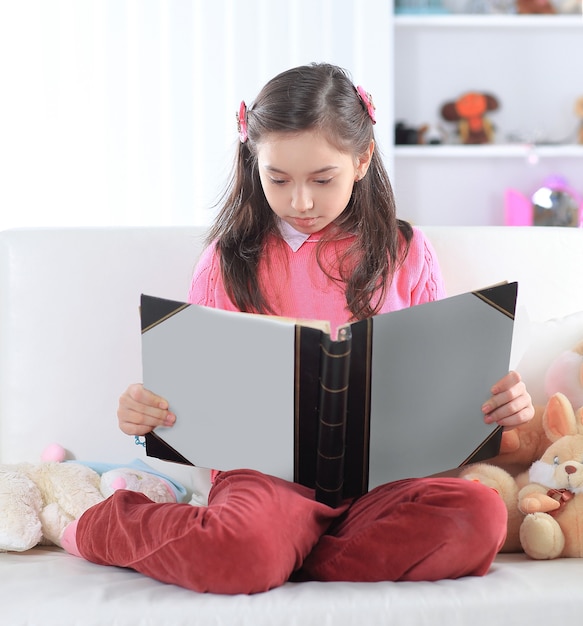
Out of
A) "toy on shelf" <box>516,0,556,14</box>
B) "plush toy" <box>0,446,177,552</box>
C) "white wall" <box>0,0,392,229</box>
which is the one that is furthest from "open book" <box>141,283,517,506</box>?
"toy on shelf" <box>516,0,556,14</box>

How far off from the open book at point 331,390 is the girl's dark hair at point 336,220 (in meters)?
0.30

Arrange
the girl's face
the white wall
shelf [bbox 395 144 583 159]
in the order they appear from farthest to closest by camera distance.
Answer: shelf [bbox 395 144 583 159]
the white wall
the girl's face

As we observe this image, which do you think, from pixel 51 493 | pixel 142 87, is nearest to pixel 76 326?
pixel 51 493

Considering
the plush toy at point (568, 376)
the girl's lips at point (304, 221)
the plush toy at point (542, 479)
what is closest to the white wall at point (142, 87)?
the girl's lips at point (304, 221)

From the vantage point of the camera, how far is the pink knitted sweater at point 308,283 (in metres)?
1.43

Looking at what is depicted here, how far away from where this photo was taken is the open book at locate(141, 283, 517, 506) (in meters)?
1.09

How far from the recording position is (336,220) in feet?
4.85

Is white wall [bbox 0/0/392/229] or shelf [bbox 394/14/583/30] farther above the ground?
shelf [bbox 394/14/583/30]

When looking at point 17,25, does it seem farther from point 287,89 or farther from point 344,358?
point 344,358

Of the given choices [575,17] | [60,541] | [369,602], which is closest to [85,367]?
[60,541]

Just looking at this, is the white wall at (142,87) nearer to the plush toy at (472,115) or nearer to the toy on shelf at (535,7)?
the plush toy at (472,115)

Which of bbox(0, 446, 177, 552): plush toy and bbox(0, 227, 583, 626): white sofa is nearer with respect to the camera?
bbox(0, 446, 177, 552): plush toy

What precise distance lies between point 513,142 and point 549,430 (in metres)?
2.28

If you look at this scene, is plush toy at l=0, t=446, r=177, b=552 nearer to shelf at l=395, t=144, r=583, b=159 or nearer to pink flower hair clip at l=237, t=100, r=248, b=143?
pink flower hair clip at l=237, t=100, r=248, b=143
